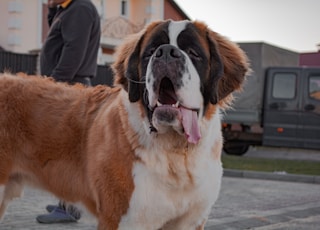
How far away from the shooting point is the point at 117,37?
1117 inches

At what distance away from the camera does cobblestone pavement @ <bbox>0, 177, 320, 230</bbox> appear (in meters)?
6.12

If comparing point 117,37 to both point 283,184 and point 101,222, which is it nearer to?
point 283,184

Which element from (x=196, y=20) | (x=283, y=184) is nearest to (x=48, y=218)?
(x=196, y=20)

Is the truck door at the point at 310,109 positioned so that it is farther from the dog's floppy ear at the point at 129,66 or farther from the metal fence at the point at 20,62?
the dog's floppy ear at the point at 129,66

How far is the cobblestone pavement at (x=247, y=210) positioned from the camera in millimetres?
6121

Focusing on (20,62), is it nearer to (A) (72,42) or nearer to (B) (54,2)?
(B) (54,2)

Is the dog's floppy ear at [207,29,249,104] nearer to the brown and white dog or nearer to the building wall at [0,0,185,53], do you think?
the brown and white dog

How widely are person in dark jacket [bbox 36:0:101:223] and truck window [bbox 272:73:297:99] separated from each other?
11394 mm

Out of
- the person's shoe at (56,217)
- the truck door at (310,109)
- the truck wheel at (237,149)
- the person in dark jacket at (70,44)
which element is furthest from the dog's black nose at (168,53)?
the truck wheel at (237,149)

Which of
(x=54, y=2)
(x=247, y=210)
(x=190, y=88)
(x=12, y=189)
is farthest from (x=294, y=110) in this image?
(x=190, y=88)

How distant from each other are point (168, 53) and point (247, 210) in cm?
489

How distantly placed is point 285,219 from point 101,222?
4.04 metres

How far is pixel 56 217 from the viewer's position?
5.95 meters

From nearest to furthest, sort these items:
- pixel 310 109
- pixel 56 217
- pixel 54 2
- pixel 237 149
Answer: pixel 54 2
pixel 56 217
pixel 310 109
pixel 237 149
